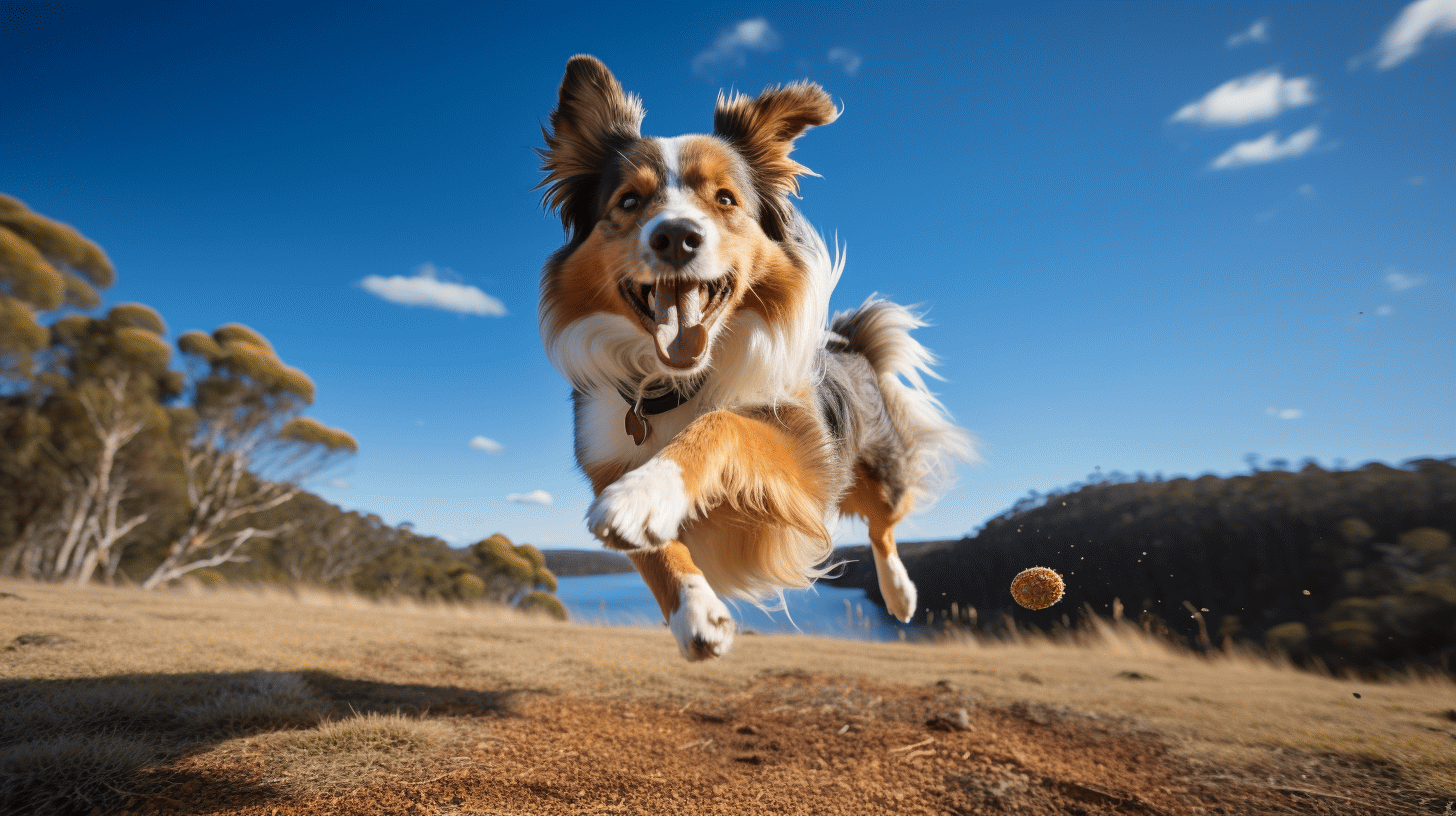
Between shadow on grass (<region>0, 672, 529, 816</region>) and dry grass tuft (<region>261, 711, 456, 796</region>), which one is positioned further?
dry grass tuft (<region>261, 711, 456, 796</region>)

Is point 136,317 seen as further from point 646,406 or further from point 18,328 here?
point 646,406

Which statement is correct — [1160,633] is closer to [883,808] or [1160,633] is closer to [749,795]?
[883,808]

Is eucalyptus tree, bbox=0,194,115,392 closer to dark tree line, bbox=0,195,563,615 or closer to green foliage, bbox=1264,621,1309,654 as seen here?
dark tree line, bbox=0,195,563,615

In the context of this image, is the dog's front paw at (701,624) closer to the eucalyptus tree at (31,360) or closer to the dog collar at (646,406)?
the dog collar at (646,406)

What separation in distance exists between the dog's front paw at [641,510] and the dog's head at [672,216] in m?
0.46

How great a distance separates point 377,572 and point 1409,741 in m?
26.4

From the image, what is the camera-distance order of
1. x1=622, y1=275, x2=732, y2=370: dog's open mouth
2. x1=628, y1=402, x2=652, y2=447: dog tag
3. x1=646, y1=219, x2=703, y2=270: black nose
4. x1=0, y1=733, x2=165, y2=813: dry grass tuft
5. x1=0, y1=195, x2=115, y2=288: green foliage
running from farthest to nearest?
x1=0, y1=195, x2=115, y2=288: green foliage, x1=628, y1=402, x2=652, y2=447: dog tag, x1=622, y1=275, x2=732, y2=370: dog's open mouth, x1=646, y1=219, x2=703, y2=270: black nose, x1=0, y1=733, x2=165, y2=813: dry grass tuft

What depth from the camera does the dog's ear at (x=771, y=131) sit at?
3229 millimetres

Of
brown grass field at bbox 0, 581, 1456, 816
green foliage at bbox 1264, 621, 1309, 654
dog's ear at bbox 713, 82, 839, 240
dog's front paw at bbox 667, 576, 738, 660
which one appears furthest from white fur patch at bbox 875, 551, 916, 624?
green foliage at bbox 1264, 621, 1309, 654

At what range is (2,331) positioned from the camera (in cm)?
1355

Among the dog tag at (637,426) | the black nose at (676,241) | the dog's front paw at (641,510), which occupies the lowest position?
the dog's front paw at (641,510)

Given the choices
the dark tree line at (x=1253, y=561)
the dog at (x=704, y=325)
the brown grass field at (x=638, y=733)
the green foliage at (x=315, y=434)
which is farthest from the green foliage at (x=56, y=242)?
the dark tree line at (x=1253, y=561)

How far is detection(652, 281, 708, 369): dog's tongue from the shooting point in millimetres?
2518

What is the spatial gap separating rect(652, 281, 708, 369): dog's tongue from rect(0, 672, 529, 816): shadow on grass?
7.38 feet
